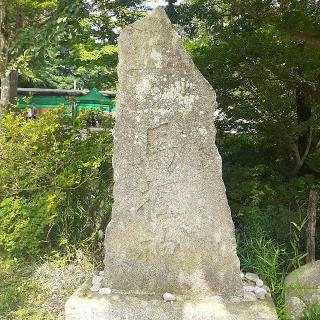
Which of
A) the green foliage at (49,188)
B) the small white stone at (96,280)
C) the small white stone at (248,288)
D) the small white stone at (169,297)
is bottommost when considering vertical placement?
the small white stone at (248,288)

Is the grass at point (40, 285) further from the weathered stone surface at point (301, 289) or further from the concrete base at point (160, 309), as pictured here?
the weathered stone surface at point (301, 289)

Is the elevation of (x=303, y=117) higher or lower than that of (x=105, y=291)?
higher

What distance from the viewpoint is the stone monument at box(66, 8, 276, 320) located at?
3158 millimetres

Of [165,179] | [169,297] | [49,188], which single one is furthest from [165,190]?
[49,188]

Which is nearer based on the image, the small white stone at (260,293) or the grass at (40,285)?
the small white stone at (260,293)

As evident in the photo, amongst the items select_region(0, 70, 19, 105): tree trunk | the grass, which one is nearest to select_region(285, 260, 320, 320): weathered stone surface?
the grass

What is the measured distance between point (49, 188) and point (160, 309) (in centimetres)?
240

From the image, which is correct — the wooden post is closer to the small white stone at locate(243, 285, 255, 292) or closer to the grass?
the small white stone at locate(243, 285, 255, 292)

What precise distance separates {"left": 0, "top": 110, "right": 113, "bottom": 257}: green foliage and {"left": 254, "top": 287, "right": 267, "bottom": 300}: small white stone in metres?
1.97

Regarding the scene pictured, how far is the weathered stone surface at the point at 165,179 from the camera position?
10.4ft

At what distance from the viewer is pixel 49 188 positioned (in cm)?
501

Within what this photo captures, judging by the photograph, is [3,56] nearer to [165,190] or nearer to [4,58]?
[4,58]

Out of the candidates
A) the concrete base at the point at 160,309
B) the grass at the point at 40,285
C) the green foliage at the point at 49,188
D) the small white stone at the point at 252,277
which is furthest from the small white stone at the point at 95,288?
the green foliage at the point at 49,188

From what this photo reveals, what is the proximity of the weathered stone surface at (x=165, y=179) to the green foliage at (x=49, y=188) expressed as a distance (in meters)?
1.61
